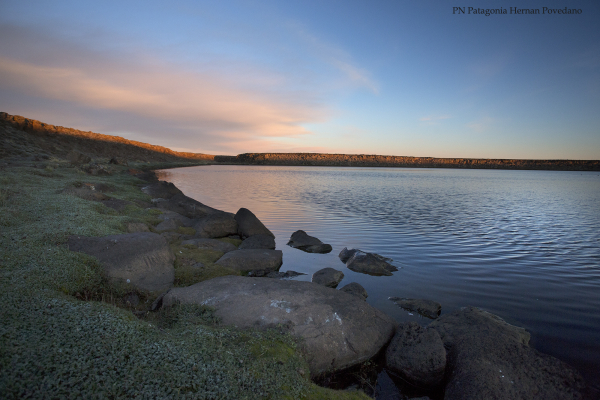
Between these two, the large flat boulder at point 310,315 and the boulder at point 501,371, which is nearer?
the boulder at point 501,371

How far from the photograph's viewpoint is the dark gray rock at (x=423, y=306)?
23.4 ft

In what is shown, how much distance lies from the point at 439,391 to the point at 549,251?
10.7 metres

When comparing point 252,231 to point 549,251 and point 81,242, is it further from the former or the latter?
point 549,251

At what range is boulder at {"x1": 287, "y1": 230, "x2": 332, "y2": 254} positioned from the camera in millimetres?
12344

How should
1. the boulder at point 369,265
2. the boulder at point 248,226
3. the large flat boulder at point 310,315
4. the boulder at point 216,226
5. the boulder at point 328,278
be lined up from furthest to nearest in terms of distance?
the boulder at point 248,226 → the boulder at point 216,226 → the boulder at point 369,265 → the boulder at point 328,278 → the large flat boulder at point 310,315

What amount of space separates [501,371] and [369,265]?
564 centimetres

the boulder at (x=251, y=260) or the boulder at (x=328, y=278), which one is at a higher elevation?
the boulder at (x=251, y=260)

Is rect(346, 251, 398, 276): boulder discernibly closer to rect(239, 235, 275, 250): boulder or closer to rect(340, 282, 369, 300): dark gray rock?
rect(340, 282, 369, 300): dark gray rock

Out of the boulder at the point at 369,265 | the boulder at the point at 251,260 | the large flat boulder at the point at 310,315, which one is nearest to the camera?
the large flat boulder at the point at 310,315

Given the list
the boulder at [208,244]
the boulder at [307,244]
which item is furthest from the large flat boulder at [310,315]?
the boulder at [307,244]

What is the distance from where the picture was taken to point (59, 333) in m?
3.40

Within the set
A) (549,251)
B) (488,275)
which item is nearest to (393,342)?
(488,275)

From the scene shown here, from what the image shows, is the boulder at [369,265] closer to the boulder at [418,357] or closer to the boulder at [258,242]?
the boulder at [258,242]

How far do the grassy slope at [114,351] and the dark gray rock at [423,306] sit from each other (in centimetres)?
372
